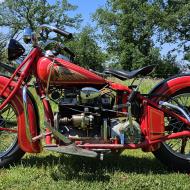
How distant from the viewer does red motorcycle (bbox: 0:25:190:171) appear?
5.00 metres

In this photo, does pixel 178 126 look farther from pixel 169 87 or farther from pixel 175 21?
pixel 175 21

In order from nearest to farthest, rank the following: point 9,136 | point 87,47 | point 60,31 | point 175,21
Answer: point 60,31 < point 9,136 < point 175,21 < point 87,47

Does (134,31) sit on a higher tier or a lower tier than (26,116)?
higher

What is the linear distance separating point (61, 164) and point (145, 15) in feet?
168

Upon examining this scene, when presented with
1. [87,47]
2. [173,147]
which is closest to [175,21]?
[87,47]

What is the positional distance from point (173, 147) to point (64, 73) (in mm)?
1633

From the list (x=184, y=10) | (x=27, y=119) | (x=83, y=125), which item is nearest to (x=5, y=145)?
(x=27, y=119)

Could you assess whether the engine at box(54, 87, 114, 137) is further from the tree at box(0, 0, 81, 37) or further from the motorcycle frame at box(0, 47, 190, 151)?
the tree at box(0, 0, 81, 37)

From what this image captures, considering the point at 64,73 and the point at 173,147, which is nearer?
the point at 64,73

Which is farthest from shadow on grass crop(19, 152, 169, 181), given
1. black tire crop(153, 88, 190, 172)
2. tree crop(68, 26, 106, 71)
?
tree crop(68, 26, 106, 71)

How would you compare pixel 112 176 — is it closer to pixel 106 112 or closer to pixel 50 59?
pixel 106 112

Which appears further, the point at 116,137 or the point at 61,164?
the point at 61,164

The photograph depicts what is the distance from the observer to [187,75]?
5348 millimetres

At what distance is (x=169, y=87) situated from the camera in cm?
525
